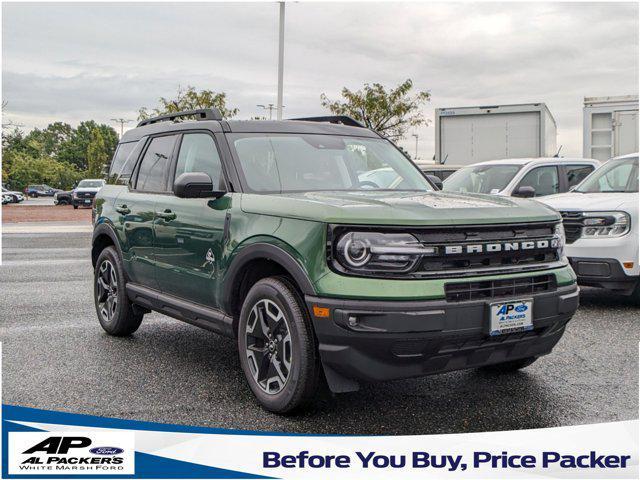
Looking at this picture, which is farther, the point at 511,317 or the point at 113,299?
the point at 113,299

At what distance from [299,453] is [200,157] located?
255 centimetres

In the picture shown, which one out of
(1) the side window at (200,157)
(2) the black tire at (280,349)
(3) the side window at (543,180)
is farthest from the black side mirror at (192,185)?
(3) the side window at (543,180)

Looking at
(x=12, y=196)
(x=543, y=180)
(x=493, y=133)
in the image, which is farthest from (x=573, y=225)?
(x=12, y=196)

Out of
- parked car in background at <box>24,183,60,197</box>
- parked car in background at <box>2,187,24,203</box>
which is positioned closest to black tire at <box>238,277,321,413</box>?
parked car in background at <box>2,187,24,203</box>

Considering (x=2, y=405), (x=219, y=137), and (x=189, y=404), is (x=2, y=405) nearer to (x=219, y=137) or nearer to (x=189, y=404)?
(x=189, y=404)

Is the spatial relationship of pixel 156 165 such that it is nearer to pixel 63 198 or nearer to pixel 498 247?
pixel 498 247

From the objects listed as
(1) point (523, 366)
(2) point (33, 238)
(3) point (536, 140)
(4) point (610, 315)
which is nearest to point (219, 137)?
(1) point (523, 366)

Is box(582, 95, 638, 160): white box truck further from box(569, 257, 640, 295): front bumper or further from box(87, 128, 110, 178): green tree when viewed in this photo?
box(87, 128, 110, 178): green tree

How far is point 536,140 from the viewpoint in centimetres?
→ 1652

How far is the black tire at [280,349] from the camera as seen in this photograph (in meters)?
4.16

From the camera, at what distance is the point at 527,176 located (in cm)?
1097

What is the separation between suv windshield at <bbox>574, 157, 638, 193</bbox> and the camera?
8773 mm

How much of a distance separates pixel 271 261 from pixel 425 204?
1.01 m

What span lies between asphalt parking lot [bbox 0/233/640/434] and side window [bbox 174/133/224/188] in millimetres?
1511
